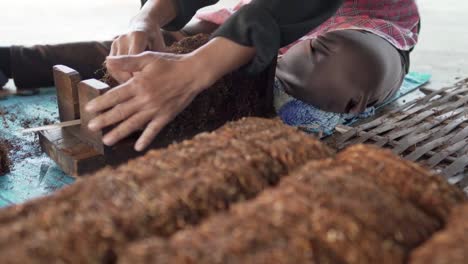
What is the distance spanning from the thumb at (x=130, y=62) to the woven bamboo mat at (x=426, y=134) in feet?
2.29

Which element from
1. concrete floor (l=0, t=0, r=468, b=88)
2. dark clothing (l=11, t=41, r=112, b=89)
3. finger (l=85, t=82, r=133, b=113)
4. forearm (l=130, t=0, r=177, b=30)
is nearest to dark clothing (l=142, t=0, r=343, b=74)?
finger (l=85, t=82, r=133, b=113)

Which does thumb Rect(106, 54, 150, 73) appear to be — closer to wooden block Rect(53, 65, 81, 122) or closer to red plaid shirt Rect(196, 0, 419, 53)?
wooden block Rect(53, 65, 81, 122)

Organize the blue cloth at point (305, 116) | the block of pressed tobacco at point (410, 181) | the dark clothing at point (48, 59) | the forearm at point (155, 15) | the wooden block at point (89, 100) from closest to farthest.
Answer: the block of pressed tobacco at point (410, 181) → the wooden block at point (89, 100) → the forearm at point (155, 15) → the blue cloth at point (305, 116) → the dark clothing at point (48, 59)

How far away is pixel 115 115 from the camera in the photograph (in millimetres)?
1065

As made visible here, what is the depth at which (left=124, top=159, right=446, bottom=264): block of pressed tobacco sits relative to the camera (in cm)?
52

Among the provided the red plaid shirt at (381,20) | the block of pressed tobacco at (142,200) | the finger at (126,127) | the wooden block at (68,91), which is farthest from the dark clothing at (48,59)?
the block of pressed tobacco at (142,200)

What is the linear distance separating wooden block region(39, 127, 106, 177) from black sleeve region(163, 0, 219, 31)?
0.63 m

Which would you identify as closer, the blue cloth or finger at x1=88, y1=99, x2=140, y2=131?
finger at x1=88, y1=99, x2=140, y2=131

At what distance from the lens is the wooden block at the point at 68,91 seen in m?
1.31

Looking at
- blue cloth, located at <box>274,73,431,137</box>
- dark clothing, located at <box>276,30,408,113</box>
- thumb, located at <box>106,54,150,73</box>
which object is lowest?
blue cloth, located at <box>274,73,431,137</box>

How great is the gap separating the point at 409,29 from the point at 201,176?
4.75 feet

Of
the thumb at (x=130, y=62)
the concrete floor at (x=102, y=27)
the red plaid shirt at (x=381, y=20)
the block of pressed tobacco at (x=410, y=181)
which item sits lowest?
the concrete floor at (x=102, y=27)

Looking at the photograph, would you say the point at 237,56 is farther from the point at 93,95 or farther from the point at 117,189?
the point at 117,189

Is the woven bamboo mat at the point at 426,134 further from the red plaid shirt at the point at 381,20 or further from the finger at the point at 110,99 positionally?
the finger at the point at 110,99
